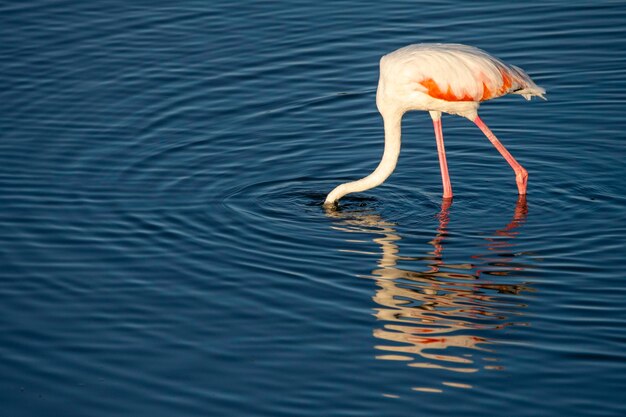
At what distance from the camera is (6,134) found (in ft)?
44.0

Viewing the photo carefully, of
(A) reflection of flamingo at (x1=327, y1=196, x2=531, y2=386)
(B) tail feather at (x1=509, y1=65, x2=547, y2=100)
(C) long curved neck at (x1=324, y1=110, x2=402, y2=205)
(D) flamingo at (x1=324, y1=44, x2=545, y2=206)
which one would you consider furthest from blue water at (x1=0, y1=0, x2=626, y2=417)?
(B) tail feather at (x1=509, y1=65, x2=547, y2=100)

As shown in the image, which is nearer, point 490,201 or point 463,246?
point 463,246

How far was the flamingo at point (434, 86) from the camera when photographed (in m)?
11.2

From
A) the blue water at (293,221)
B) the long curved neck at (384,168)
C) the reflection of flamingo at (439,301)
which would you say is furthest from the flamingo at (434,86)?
the reflection of flamingo at (439,301)

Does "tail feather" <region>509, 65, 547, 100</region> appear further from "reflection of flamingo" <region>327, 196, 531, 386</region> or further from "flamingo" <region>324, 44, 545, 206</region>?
"reflection of flamingo" <region>327, 196, 531, 386</region>

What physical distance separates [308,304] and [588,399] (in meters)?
2.61

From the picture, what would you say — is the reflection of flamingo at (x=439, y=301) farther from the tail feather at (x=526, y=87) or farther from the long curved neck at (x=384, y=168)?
the tail feather at (x=526, y=87)

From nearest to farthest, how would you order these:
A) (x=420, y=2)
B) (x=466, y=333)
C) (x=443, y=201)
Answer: (x=466, y=333)
(x=443, y=201)
(x=420, y=2)

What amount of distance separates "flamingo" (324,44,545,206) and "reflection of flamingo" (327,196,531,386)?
648mm

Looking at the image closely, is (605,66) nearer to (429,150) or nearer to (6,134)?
(429,150)

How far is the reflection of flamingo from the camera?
8.57 meters

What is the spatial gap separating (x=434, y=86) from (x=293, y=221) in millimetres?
1977

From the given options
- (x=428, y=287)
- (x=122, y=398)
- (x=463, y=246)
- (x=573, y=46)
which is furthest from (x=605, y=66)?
(x=122, y=398)

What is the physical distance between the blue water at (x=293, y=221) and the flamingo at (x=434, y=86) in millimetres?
351
